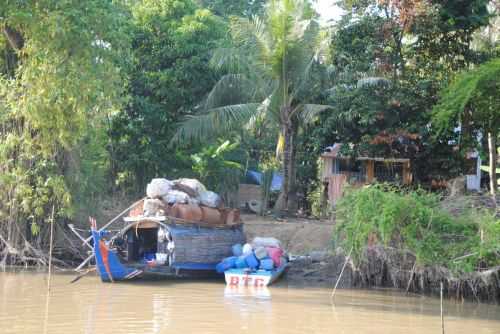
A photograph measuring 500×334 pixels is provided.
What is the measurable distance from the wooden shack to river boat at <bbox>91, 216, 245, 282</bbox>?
4.54 meters

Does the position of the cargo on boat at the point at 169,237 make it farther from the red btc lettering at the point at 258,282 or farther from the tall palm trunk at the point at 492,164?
the tall palm trunk at the point at 492,164

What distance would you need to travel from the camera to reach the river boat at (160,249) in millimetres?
14242

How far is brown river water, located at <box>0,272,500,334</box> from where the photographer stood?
10773 mm

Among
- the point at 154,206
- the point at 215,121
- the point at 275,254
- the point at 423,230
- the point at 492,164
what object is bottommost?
the point at 275,254

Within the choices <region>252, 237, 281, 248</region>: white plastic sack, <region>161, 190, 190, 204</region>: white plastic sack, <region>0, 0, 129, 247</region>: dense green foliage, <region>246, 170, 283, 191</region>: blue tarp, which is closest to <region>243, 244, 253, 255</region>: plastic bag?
<region>252, 237, 281, 248</region>: white plastic sack

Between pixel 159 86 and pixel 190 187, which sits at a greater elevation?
pixel 159 86

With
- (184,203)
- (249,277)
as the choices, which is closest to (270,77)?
(184,203)

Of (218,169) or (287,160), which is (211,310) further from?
(218,169)

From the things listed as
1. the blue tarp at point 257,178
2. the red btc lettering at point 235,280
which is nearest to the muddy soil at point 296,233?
the red btc lettering at point 235,280

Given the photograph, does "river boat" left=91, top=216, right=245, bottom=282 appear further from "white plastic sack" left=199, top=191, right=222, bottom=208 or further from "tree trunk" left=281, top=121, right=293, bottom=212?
"tree trunk" left=281, top=121, right=293, bottom=212

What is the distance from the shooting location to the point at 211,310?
12055 mm

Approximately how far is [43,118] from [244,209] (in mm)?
8649

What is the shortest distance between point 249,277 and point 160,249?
6.09 feet

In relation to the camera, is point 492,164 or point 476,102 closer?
point 476,102
